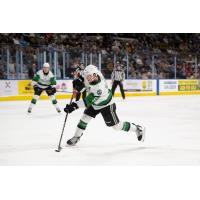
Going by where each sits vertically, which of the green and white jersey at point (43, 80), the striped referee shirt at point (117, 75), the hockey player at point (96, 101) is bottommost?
the hockey player at point (96, 101)

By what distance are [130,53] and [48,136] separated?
538cm

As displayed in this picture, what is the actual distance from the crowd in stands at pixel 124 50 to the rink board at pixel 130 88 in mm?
251

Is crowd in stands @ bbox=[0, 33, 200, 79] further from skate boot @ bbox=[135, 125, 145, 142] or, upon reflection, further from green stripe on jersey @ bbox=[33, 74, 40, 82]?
skate boot @ bbox=[135, 125, 145, 142]

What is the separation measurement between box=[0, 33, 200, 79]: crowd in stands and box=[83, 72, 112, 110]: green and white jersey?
3.51 metres

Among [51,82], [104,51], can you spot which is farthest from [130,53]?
[51,82]

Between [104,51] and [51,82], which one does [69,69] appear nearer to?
[104,51]

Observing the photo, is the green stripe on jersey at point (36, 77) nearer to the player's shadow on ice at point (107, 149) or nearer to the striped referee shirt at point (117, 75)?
the player's shadow on ice at point (107, 149)

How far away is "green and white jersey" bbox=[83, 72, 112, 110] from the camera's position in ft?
10.0

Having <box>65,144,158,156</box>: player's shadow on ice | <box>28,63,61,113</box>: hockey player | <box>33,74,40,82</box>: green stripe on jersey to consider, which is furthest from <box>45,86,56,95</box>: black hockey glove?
<box>65,144,158,156</box>: player's shadow on ice

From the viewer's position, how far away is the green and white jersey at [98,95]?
3.06 metres

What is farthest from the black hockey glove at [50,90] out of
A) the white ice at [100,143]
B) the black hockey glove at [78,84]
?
the black hockey glove at [78,84]

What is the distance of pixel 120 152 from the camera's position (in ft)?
10.4

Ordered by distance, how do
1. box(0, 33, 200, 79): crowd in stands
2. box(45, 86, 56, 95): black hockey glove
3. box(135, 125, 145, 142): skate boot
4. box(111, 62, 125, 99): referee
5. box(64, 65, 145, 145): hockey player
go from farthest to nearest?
box(111, 62, 125, 99): referee < box(0, 33, 200, 79): crowd in stands < box(45, 86, 56, 95): black hockey glove < box(135, 125, 145, 142): skate boot < box(64, 65, 145, 145): hockey player

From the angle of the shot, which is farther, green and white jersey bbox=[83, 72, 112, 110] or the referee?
the referee
